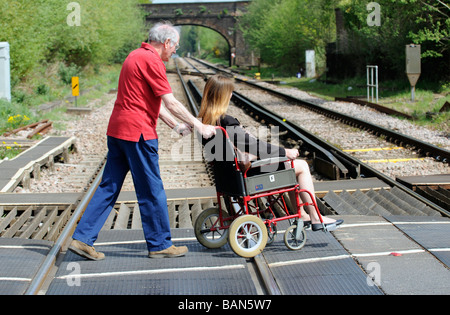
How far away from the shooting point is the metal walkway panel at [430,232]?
442 centimetres

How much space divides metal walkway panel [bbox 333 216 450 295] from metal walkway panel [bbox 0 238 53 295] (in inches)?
93.2

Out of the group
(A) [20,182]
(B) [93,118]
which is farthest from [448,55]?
(A) [20,182]

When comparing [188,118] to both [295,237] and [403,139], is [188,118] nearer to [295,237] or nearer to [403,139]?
[295,237]

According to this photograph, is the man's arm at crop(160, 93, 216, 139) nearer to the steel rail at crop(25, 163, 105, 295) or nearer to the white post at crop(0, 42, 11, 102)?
the steel rail at crop(25, 163, 105, 295)

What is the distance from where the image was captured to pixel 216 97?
447cm

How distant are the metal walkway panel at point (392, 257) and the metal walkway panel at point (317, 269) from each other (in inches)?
3.6

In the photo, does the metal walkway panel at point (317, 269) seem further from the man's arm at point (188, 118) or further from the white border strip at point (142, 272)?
the man's arm at point (188, 118)

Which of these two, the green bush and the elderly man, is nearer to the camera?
the elderly man

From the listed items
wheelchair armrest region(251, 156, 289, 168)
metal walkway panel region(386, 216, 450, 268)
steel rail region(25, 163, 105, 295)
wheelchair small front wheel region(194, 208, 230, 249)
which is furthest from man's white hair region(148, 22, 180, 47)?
metal walkway panel region(386, 216, 450, 268)

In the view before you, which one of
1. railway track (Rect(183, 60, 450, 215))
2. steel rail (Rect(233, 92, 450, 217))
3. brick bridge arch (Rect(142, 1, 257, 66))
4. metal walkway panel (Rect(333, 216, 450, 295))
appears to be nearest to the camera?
metal walkway panel (Rect(333, 216, 450, 295))

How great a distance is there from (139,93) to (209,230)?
1273mm

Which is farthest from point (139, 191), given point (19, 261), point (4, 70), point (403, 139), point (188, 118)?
point (4, 70)

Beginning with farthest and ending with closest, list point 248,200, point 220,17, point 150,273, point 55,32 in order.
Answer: point 220,17 < point 55,32 < point 248,200 < point 150,273

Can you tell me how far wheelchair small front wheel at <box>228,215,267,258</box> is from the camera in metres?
4.35
